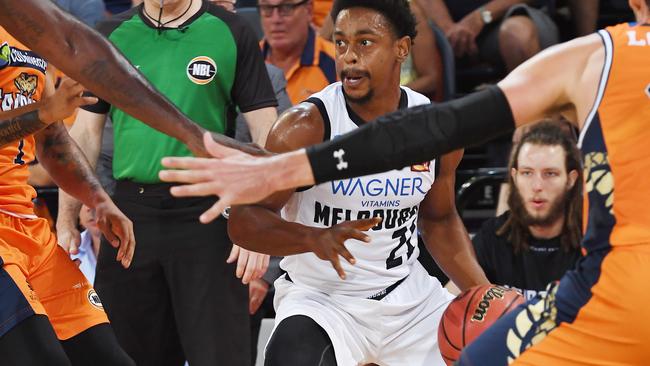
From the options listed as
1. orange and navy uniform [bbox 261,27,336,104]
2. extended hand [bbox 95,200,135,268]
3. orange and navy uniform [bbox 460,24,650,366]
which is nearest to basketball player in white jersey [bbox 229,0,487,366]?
extended hand [bbox 95,200,135,268]

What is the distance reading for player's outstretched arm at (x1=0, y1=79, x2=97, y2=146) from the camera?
3.33 m

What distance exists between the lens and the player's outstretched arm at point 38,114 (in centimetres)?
333

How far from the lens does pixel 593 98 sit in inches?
104

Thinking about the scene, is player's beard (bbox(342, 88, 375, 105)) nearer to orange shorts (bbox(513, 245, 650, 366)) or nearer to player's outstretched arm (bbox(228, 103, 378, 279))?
player's outstretched arm (bbox(228, 103, 378, 279))

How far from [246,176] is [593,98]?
894mm

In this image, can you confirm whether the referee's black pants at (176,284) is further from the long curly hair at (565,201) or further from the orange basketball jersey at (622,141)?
the orange basketball jersey at (622,141)

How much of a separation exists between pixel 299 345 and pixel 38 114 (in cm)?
116

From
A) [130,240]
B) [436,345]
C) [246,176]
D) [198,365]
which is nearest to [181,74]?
[130,240]

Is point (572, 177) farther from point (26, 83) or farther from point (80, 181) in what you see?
point (26, 83)

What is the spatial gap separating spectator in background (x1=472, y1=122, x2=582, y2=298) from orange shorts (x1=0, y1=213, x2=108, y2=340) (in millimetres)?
2171

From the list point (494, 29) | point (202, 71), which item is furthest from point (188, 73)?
point (494, 29)

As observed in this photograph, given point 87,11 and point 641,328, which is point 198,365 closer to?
point 641,328

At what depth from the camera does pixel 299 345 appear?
356 cm

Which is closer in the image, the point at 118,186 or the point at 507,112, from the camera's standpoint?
the point at 507,112
